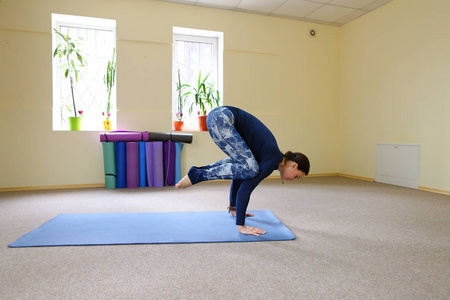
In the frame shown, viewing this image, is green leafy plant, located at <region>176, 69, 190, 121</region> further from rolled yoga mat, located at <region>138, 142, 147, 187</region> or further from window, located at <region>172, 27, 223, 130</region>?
rolled yoga mat, located at <region>138, 142, 147, 187</region>

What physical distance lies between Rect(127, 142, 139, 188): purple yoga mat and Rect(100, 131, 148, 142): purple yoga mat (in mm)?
75

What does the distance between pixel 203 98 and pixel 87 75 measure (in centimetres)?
162

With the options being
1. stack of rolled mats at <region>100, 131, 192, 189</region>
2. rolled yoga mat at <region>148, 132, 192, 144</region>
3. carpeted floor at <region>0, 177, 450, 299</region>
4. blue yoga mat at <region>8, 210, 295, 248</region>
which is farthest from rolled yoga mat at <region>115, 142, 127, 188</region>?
blue yoga mat at <region>8, 210, 295, 248</region>

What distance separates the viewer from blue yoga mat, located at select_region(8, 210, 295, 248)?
1764mm

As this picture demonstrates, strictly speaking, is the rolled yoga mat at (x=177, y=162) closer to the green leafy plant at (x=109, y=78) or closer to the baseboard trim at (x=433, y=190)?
the green leafy plant at (x=109, y=78)

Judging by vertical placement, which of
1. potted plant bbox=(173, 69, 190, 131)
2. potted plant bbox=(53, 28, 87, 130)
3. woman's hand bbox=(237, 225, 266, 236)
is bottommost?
woman's hand bbox=(237, 225, 266, 236)

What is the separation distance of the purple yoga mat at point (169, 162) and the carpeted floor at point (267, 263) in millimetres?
1291

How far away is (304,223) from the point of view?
219 centimetres

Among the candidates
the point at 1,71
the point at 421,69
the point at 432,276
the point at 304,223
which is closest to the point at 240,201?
the point at 304,223

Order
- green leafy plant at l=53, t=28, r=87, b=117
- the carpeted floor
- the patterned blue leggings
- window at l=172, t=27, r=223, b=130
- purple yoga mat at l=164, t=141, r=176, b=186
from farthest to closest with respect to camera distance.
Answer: window at l=172, t=27, r=223, b=130
purple yoga mat at l=164, t=141, r=176, b=186
green leafy plant at l=53, t=28, r=87, b=117
the patterned blue leggings
the carpeted floor

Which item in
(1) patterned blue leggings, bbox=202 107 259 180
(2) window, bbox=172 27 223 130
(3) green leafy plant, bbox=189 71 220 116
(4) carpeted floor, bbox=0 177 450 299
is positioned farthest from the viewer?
(2) window, bbox=172 27 223 130

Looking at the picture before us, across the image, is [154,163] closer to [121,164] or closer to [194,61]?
[121,164]

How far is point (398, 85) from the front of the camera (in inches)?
156

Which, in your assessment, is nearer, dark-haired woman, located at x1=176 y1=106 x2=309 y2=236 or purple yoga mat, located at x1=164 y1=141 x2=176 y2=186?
dark-haired woman, located at x1=176 y1=106 x2=309 y2=236
